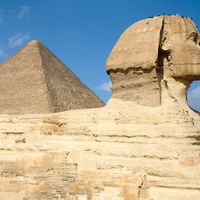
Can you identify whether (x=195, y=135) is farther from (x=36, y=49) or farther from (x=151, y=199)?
(x=36, y=49)

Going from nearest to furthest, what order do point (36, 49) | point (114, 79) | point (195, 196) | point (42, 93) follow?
point (195, 196)
point (114, 79)
point (42, 93)
point (36, 49)

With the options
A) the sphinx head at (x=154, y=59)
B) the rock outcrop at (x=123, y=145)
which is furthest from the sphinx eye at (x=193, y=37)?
the rock outcrop at (x=123, y=145)

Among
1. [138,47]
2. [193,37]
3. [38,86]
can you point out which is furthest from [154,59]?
[38,86]

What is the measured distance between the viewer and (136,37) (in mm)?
8891

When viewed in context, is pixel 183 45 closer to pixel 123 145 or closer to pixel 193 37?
pixel 193 37

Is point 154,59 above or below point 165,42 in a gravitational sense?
below

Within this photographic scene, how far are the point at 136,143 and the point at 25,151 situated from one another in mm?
2605

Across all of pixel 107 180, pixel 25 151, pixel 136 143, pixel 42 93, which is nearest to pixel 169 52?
pixel 136 143

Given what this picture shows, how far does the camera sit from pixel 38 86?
2962 centimetres

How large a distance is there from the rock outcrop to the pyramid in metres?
17.0

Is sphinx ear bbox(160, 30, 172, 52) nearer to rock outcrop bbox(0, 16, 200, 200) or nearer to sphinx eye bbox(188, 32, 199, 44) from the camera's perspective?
rock outcrop bbox(0, 16, 200, 200)

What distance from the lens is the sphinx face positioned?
847 cm

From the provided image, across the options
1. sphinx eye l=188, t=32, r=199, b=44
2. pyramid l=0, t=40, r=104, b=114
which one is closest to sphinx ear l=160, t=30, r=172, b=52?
sphinx eye l=188, t=32, r=199, b=44

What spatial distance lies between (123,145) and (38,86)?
2206cm
